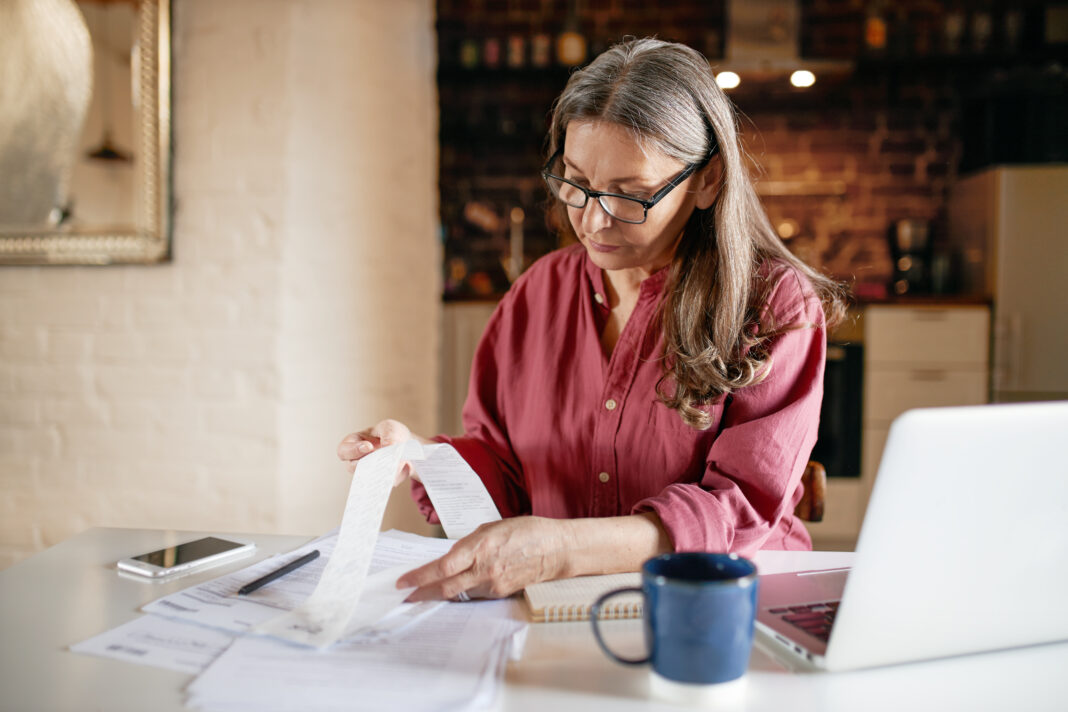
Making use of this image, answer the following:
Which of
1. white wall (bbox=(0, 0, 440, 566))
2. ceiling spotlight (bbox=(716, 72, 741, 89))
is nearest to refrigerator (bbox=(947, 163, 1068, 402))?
ceiling spotlight (bbox=(716, 72, 741, 89))

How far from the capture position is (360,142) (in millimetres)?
2500

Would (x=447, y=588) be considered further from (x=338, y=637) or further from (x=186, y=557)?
(x=186, y=557)

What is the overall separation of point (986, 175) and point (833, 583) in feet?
10.3

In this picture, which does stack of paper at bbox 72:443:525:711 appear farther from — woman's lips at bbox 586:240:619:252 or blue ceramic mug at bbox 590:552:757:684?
woman's lips at bbox 586:240:619:252

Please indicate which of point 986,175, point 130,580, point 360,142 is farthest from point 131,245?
point 986,175

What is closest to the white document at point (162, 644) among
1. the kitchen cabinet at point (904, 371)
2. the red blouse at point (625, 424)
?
the red blouse at point (625, 424)

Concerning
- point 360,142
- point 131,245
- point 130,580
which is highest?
point 360,142

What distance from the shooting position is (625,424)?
122 cm

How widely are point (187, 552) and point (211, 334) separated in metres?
1.28

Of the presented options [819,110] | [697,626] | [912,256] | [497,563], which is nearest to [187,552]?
[497,563]

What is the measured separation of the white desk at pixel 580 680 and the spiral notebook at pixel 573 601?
0.04 ft

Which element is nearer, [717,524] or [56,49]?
[717,524]

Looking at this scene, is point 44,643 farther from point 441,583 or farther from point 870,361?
point 870,361

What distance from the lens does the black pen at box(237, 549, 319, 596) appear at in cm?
82
